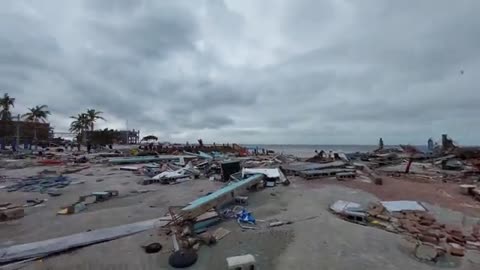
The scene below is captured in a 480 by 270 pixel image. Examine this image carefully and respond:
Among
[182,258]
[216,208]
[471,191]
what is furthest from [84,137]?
[471,191]

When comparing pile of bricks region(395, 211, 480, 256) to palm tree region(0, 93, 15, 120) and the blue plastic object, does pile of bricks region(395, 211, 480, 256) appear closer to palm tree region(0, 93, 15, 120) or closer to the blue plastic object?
the blue plastic object

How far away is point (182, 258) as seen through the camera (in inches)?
223

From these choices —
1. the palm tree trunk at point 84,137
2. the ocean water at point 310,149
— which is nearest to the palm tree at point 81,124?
the palm tree trunk at point 84,137

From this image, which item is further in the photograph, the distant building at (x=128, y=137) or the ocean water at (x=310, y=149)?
the distant building at (x=128, y=137)

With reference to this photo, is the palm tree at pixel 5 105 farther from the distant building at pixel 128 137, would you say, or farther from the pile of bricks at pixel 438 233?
the pile of bricks at pixel 438 233

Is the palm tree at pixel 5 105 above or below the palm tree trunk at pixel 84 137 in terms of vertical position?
above

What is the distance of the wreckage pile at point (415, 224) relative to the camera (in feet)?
20.5

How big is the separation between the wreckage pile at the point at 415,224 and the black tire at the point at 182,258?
187 inches

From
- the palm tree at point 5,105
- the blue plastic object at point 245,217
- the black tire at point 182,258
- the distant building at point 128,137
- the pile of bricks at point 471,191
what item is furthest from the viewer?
the distant building at point 128,137

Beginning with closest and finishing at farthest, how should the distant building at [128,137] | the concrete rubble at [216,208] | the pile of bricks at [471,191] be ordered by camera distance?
1. the concrete rubble at [216,208]
2. the pile of bricks at [471,191]
3. the distant building at [128,137]

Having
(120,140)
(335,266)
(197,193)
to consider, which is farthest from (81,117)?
(335,266)

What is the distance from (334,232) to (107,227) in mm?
6022

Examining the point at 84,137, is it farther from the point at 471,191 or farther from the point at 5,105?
the point at 471,191

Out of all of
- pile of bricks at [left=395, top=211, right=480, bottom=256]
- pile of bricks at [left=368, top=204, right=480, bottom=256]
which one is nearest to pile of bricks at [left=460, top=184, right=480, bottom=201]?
pile of bricks at [left=368, top=204, right=480, bottom=256]
